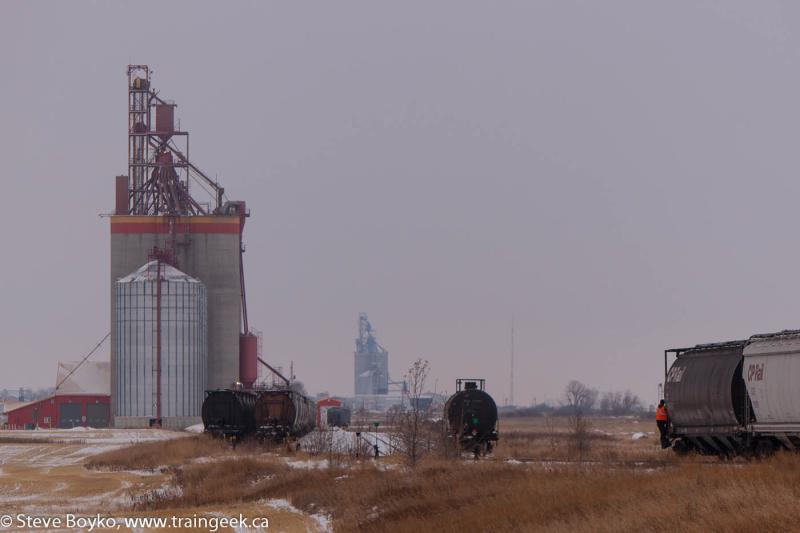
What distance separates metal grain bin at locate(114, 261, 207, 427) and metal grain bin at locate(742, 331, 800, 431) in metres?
A: 75.1

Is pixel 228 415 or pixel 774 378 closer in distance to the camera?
pixel 774 378

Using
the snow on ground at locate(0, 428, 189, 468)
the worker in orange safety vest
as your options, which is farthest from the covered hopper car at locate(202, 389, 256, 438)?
the worker in orange safety vest

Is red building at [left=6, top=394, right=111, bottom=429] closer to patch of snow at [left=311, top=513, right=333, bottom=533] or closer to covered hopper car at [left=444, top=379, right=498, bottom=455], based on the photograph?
covered hopper car at [left=444, top=379, right=498, bottom=455]

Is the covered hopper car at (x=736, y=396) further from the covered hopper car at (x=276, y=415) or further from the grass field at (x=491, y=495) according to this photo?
the covered hopper car at (x=276, y=415)

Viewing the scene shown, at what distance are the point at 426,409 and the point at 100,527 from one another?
2184cm

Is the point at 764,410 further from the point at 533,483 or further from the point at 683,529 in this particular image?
the point at 683,529

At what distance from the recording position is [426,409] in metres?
46.3

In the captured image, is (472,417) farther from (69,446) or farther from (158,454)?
(69,446)

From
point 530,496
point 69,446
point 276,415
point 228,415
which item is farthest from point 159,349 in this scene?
point 530,496

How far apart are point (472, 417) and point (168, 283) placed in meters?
61.8

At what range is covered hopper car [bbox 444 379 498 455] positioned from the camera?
151ft

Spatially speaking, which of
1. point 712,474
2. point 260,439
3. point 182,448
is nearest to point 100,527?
point 712,474

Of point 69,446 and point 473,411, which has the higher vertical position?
point 473,411

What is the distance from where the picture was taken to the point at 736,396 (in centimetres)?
3350
